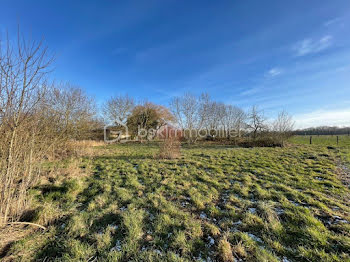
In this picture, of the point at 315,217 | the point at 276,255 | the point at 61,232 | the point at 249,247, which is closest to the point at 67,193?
the point at 61,232

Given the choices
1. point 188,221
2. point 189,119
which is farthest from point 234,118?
point 188,221

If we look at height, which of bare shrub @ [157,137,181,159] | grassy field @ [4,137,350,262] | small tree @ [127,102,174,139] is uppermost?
small tree @ [127,102,174,139]

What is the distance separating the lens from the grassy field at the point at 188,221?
1764mm

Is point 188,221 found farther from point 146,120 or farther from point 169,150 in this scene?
point 146,120

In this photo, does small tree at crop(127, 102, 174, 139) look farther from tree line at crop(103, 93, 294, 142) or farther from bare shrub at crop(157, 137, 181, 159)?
bare shrub at crop(157, 137, 181, 159)

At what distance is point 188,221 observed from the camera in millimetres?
2379

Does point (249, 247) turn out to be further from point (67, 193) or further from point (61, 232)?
point (67, 193)

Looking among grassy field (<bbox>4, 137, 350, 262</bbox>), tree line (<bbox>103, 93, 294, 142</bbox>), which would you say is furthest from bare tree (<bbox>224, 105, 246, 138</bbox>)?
grassy field (<bbox>4, 137, 350, 262</bbox>)

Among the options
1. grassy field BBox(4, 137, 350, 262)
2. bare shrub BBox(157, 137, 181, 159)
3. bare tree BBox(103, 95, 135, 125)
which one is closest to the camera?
grassy field BBox(4, 137, 350, 262)

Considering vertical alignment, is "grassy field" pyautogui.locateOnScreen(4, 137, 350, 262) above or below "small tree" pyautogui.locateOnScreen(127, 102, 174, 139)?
below

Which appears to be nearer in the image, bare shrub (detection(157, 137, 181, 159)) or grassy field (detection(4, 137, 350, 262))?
grassy field (detection(4, 137, 350, 262))

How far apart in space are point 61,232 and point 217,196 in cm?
313

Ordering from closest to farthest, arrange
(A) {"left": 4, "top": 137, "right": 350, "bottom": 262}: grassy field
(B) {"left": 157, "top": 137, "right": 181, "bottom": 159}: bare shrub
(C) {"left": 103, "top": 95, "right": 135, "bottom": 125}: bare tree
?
(A) {"left": 4, "top": 137, "right": 350, "bottom": 262}: grassy field, (B) {"left": 157, "top": 137, "right": 181, "bottom": 159}: bare shrub, (C) {"left": 103, "top": 95, "right": 135, "bottom": 125}: bare tree

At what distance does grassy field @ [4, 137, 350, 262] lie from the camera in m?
1.76
